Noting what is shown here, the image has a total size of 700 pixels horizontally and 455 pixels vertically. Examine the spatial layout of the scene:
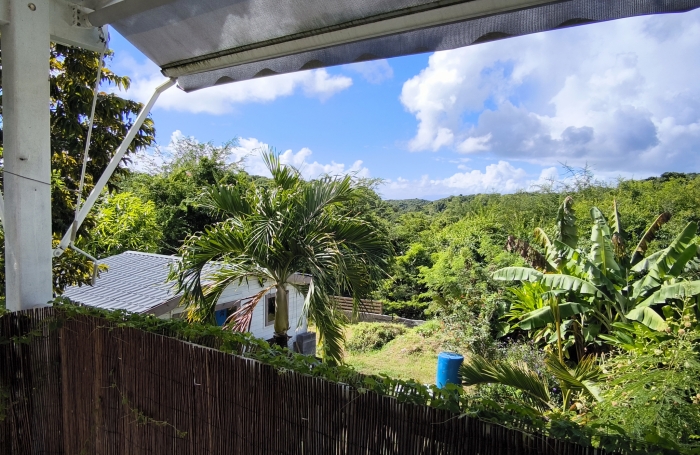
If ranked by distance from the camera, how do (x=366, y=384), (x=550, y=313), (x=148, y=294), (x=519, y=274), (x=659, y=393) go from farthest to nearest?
(x=148, y=294) < (x=519, y=274) < (x=550, y=313) < (x=659, y=393) < (x=366, y=384)

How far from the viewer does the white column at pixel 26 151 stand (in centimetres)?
236

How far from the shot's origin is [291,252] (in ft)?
14.0

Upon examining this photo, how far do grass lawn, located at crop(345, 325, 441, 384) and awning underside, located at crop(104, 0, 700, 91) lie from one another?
700cm

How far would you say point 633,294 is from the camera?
18.4ft

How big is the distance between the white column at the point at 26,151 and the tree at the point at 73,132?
1.77 meters

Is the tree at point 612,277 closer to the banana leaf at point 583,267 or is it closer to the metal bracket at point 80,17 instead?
the banana leaf at point 583,267

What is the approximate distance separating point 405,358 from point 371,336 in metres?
1.92

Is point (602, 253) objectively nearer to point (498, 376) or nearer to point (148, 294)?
point (498, 376)

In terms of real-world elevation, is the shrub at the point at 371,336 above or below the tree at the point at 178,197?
below

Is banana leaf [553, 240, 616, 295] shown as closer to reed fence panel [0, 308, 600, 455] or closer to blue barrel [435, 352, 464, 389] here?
blue barrel [435, 352, 464, 389]

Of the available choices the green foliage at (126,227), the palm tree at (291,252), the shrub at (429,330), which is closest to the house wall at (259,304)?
the shrub at (429,330)

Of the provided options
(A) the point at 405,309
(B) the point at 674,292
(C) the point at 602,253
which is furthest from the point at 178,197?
(B) the point at 674,292

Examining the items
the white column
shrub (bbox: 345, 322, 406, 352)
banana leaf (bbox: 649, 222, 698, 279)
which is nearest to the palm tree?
the white column

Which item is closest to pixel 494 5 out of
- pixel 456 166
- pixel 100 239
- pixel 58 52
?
pixel 58 52
